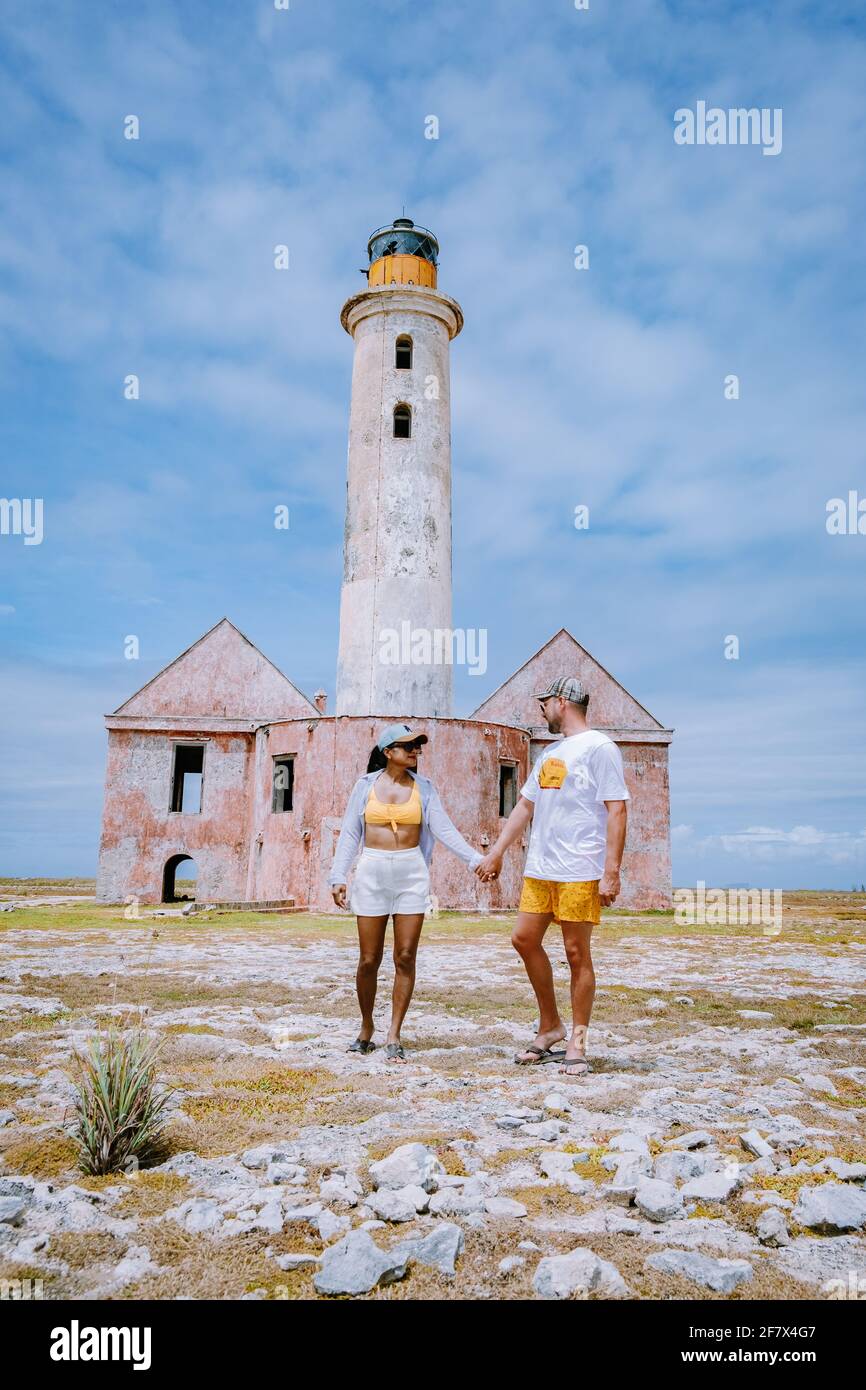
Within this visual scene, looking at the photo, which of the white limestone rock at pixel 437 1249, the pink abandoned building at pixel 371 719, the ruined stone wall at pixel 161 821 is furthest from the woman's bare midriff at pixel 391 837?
the ruined stone wall at pixel 161 821

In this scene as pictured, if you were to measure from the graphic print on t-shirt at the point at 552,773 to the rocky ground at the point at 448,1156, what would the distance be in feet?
4.98

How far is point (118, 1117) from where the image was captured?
3189 mm

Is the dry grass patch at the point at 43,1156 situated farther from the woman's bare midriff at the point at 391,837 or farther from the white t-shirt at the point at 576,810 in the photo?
the white t-shirt at the point at 576,810

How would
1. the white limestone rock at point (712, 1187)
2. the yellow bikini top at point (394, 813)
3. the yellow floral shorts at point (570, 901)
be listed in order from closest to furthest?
the white limestone rock at point (712, 1187) → the yellow floral shorts at point (570, 901) → the yellow bikini top at point (394, 813)

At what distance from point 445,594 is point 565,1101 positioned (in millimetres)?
18113

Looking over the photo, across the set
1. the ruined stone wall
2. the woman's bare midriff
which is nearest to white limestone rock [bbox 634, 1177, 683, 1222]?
the woman's bare midriff

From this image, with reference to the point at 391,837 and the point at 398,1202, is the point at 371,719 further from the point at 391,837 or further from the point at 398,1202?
the point at 398,1202

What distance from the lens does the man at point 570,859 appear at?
15.9ft

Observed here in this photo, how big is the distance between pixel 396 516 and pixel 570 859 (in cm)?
1733

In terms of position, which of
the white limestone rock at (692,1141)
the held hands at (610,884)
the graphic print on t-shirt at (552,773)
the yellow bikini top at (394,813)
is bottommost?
the white limestone rock at (692,1141)

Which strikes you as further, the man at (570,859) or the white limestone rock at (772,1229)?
the man at (570,859)

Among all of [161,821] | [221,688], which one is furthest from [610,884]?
[221,688]
